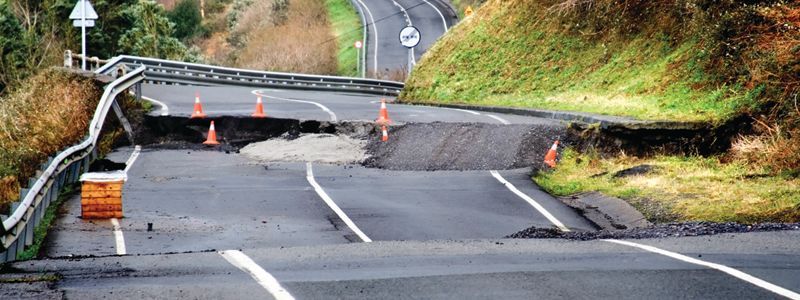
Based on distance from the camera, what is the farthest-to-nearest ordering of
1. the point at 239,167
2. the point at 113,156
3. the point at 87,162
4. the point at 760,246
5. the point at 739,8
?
the point at 739,8 < the point at 113,156 < the point at 239,167 < the point at 87,162 < the point at 760,246

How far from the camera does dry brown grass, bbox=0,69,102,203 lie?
20338mm

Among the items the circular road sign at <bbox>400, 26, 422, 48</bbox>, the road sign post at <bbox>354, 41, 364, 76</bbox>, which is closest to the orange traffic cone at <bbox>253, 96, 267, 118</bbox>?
the circular road sign at <bbox>400, 26, 422, 48</bbox>

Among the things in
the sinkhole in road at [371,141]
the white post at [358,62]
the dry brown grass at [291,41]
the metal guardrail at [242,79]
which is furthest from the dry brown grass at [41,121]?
the dry brown grass at [291,41]

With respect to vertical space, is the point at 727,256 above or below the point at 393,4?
below

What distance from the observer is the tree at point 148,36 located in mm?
66938

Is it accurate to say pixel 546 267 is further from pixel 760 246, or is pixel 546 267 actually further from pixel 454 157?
pixel 454 157

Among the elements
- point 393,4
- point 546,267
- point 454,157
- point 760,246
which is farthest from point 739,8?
point 393,4

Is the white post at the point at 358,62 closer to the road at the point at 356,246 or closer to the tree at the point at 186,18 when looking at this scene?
the tree at the point at 186,18

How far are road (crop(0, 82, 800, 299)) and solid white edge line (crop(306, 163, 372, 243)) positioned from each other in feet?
0.12

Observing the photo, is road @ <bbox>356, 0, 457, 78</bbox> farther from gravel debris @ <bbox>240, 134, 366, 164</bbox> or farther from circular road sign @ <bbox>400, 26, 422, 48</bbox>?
gravel debris @ <bbox>240, 134, 366, 164</bbox>

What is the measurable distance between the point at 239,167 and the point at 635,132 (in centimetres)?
812

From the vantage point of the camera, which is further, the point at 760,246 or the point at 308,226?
the point at 308,226

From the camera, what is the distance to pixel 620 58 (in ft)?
113

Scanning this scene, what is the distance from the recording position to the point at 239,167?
23.4 meters
